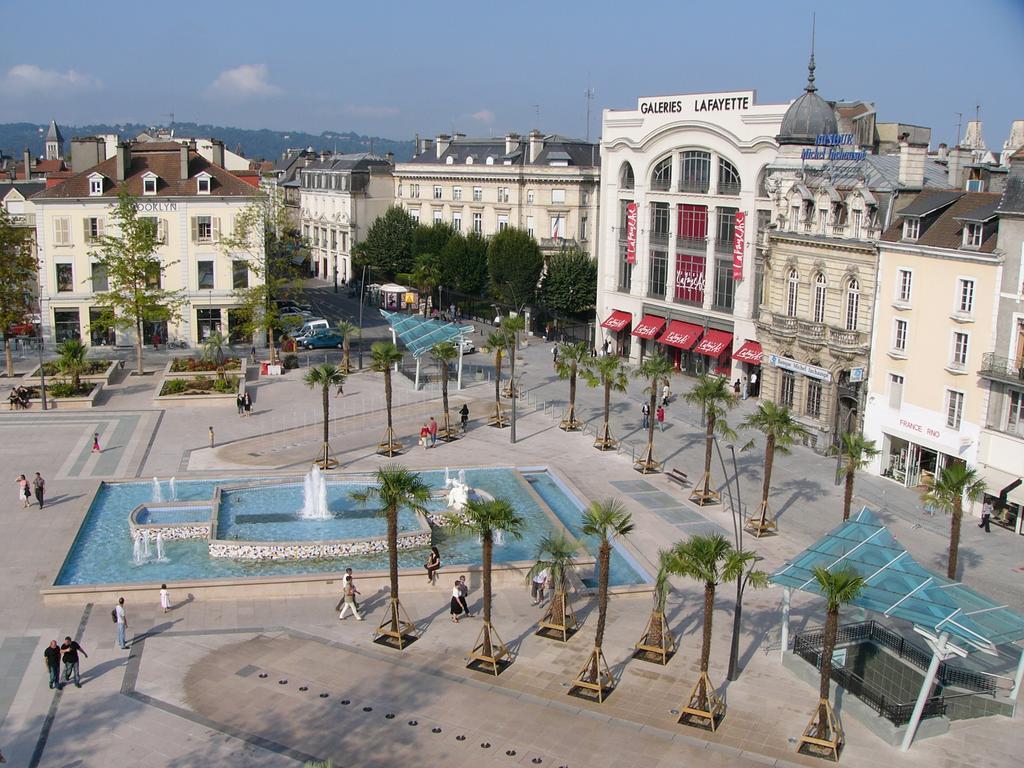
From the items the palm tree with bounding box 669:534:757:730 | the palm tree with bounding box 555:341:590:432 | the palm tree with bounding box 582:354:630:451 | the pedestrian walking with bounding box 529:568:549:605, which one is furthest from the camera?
the palm tree with bounding box 555:341:590:432

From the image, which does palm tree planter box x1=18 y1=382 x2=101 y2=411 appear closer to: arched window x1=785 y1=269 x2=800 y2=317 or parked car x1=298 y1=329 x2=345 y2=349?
parked car x1=298 y1=329 x2=345 y2=349

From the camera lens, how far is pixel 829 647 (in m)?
23.8

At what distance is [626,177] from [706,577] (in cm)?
5216

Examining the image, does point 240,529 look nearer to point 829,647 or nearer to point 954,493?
point 829,647

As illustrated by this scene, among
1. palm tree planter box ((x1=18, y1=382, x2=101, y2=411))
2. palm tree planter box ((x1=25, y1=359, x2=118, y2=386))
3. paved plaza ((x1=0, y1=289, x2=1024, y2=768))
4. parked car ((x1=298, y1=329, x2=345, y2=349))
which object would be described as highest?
parked car ((x1=298, y1=329, x2=345, y2=349))

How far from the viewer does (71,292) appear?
241 ft

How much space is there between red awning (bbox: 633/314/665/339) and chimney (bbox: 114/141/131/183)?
37416 mm

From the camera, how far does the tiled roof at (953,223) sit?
141 ft

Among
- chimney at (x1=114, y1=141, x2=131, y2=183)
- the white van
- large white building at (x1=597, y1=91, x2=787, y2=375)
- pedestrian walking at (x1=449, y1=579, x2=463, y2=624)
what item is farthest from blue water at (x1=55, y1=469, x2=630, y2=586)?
chimney at (x1=114, y1=141, x2=131, y2=183)

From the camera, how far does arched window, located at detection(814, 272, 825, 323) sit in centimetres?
5216

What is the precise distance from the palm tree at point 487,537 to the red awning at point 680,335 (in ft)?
133

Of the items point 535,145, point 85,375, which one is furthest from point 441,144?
point 85,375

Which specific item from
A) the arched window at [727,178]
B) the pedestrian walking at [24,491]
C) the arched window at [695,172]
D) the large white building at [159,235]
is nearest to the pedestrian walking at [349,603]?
the pedestrian walking at [24,491]

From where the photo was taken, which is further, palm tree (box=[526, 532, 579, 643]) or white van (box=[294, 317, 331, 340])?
white van (box=[294, 317, 331, 340])
